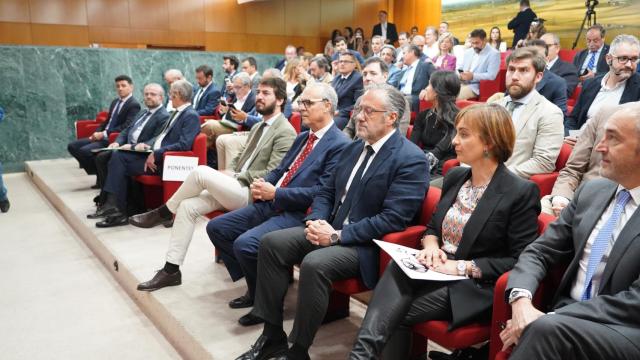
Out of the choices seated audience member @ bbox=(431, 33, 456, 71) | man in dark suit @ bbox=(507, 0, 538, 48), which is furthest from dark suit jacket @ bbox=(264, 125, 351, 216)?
man in dark suit @ bbox=(507, 0, 538, 48)

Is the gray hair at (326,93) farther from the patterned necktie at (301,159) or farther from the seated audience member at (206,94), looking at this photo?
the seated audience member at (206,94)

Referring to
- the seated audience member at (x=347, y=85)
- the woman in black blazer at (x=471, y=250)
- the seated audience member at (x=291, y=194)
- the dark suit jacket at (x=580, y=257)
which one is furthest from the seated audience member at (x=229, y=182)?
the seated audience member at (x=347, y=85)

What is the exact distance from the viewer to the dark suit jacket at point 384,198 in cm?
213

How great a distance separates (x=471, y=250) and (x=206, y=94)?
485 centimetres

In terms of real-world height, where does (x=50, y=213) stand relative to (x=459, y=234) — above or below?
below

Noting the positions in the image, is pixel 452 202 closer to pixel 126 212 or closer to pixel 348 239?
→ pixel 348 239

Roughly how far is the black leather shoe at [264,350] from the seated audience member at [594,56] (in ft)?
15.0

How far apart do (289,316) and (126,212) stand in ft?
7.59

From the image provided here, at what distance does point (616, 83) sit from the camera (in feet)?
11.1

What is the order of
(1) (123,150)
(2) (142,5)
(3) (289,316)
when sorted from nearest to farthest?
1. (3) (289,316)
2. (1) (123,150)
3. (2) (142,5)

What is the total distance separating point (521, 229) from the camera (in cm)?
181

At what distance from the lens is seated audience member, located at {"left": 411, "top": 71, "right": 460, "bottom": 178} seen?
338 centimetres

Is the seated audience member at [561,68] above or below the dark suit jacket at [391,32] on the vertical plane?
below

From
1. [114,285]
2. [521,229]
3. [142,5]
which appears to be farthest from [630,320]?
[142,5]
